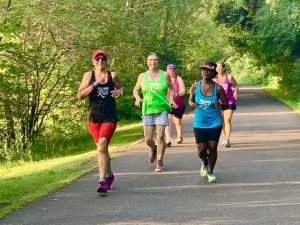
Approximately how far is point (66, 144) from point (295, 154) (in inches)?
420

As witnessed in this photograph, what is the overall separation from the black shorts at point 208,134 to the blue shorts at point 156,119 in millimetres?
1144

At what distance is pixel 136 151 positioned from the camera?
15352 millimetres

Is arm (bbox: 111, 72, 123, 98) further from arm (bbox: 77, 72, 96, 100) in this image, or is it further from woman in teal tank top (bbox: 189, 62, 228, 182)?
woman in teal tank top (bbox: 189, 62, 228, 182)

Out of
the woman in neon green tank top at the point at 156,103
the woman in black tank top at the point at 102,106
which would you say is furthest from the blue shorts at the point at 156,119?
the woman in black tank top at the point at 102,106

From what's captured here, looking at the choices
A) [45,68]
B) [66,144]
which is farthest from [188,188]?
[66,144]

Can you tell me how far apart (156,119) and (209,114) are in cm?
140

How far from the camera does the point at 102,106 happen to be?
31.8 feet

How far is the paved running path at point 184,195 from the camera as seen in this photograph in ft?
25.5

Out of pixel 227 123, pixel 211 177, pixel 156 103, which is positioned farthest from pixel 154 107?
pixel 227 123

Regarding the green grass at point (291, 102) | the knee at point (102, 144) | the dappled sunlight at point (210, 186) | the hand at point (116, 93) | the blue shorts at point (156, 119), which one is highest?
the hand at point (116, 93)

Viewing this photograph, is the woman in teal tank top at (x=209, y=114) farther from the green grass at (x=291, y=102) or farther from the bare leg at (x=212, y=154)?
the green grass at (x=291, y=102)

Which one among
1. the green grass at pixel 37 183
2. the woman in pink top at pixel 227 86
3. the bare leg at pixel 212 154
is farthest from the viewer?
the woman in pink top at pixel 227 86

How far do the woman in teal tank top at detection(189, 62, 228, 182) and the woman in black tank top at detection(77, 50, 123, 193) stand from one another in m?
1.47

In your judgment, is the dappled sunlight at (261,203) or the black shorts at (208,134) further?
the black shorts at (208,134)
